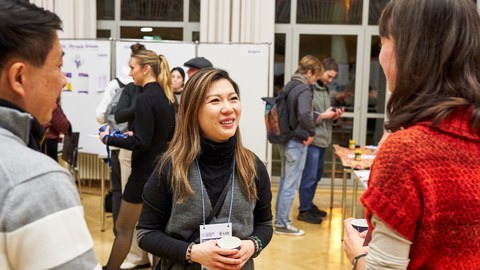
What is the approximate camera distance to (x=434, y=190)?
97 centimetres

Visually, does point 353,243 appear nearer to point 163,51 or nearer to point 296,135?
point 296,135

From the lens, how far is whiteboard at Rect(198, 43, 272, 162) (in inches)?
241

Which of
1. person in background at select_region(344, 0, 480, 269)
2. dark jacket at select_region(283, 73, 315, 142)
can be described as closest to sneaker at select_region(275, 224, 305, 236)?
dark jacket at select_region(283, 73, 315, 142)

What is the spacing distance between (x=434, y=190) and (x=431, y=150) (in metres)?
0.08

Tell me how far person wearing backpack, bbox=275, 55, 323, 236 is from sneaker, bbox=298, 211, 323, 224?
1.13 ft

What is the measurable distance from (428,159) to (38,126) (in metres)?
0.74

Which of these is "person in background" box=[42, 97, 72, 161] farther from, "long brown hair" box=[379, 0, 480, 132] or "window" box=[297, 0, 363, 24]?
"long brown hair" box=[379, 0, 480, 132]

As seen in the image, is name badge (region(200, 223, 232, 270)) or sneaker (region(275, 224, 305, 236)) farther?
sneaker (region(275, 224, 305, 236))

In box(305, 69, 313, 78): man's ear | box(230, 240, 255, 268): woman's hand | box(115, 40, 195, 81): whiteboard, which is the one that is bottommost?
box(230, 240, 255, 268): woman's hand

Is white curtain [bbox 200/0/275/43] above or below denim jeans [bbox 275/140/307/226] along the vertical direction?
above

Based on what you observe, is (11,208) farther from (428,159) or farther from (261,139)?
(261,139)

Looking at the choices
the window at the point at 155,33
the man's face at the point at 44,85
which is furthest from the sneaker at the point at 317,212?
the man's face at the point at 44,85

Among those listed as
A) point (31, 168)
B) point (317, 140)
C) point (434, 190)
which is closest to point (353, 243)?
point (434, 190)

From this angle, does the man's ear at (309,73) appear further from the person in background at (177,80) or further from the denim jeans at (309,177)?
the person in background at (177,80)
